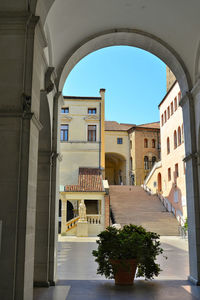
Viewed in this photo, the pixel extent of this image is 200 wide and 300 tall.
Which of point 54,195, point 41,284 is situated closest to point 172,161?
point 54,195

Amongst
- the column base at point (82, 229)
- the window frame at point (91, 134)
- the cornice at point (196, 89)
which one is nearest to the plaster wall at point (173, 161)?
the window frame at point (91, 134)

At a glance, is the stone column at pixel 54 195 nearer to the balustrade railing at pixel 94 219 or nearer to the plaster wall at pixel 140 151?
the balustrade railing at pixel 94 219

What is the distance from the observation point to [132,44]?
9.41m

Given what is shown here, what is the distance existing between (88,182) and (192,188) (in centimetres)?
1989

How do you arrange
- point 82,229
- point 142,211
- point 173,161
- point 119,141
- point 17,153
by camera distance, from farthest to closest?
point 119,141 → point 173,161 → point 142,211 → point 82,229 → point 17,153

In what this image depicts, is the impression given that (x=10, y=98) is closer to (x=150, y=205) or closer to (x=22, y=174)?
(x=22, y=174)

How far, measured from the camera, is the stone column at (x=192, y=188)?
7.89m

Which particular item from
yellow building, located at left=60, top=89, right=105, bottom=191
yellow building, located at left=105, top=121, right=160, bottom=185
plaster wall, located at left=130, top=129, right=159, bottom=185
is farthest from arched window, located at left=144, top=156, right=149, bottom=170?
yellow building, located at left=60, top=89, right=105, bottom=191

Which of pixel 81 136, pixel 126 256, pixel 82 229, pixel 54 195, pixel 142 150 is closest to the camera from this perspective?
pixel 126 256

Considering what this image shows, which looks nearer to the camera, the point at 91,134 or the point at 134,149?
the point at 91,134

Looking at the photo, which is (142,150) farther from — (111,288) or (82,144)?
(111,288)

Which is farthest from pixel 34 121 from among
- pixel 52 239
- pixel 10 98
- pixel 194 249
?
pixel 194 249

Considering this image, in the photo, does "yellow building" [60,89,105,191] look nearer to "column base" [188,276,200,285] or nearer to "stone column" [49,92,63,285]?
"stone column" [49,92,63,285]

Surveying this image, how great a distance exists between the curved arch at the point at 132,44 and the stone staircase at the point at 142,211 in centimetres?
A: 1722
